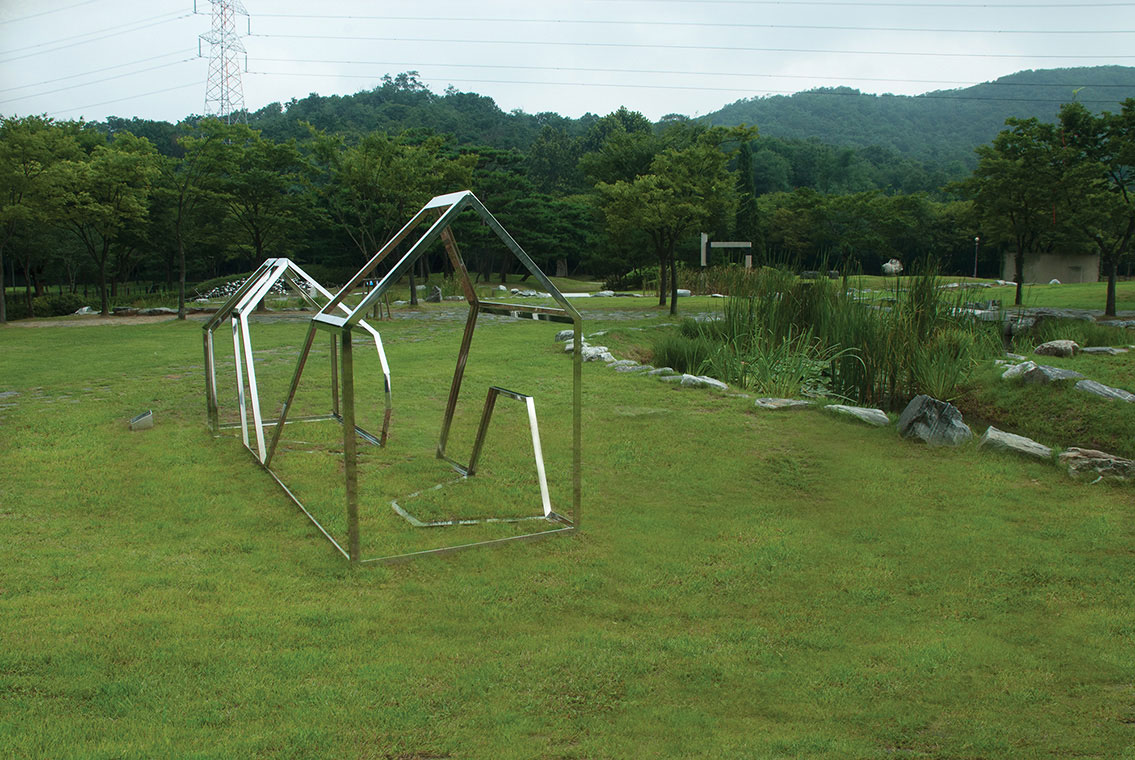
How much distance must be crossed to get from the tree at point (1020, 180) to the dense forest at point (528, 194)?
44 millimetres

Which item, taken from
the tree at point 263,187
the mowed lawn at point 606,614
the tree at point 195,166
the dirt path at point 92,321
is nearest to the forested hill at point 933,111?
the tree at point 263,187

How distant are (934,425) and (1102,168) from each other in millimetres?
13109

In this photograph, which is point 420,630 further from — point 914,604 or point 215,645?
point 914,604

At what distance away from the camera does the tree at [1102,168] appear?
51.7ft

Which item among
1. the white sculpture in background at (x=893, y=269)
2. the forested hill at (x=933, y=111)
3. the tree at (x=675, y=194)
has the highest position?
the forested hill at (x=933, y=111)

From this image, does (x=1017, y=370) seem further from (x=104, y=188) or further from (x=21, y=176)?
(x=104, y=188)

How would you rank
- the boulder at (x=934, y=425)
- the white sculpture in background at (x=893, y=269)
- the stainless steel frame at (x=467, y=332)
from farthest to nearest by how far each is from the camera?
1. the white sculpture in background at (x=893, y=269)
2. the boulder at (x=934, y=425)
3. the stainless steel frame at (x=467, y=332)

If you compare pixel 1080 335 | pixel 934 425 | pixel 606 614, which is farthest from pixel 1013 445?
pixel 1080 335

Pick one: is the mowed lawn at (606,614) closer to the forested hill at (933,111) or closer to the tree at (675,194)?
the tree at (675,194)

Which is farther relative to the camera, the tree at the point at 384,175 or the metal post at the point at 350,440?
the tree at the point at 384,175

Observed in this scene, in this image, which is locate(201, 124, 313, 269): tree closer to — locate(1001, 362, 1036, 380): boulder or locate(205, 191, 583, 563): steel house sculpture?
locate(205, 191, 583, 563): steel house sculpture

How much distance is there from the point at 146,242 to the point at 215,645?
3129 cm

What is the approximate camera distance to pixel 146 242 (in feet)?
99.2

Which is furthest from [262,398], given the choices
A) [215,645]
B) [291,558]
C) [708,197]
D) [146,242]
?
[146,242]
